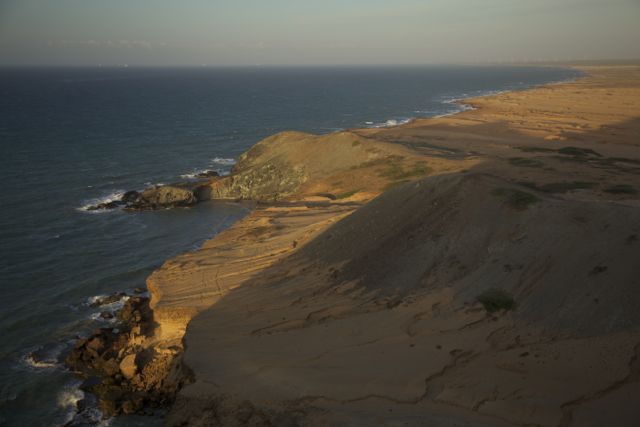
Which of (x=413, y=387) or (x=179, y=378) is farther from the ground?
(x=413, y=387)

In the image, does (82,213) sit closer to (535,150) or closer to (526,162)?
(526,162)

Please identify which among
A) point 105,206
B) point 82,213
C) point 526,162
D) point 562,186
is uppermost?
point 526,162

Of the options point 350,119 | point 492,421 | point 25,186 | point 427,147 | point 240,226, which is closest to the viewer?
point 492,421

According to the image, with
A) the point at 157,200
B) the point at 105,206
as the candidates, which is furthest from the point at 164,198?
the point at 105,206

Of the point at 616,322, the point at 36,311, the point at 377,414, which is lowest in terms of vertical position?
the point at 36,311

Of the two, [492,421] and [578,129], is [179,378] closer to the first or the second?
[492,421]

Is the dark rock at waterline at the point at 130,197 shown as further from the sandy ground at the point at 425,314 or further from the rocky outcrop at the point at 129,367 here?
the rocky outcrop at the point at 129,367

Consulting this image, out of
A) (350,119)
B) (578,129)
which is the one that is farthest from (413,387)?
(350,119)

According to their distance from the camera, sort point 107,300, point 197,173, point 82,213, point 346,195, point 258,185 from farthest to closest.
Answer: point 197,173 → point 258,185 → point 82,213 → point 346,195 → point 107,300
